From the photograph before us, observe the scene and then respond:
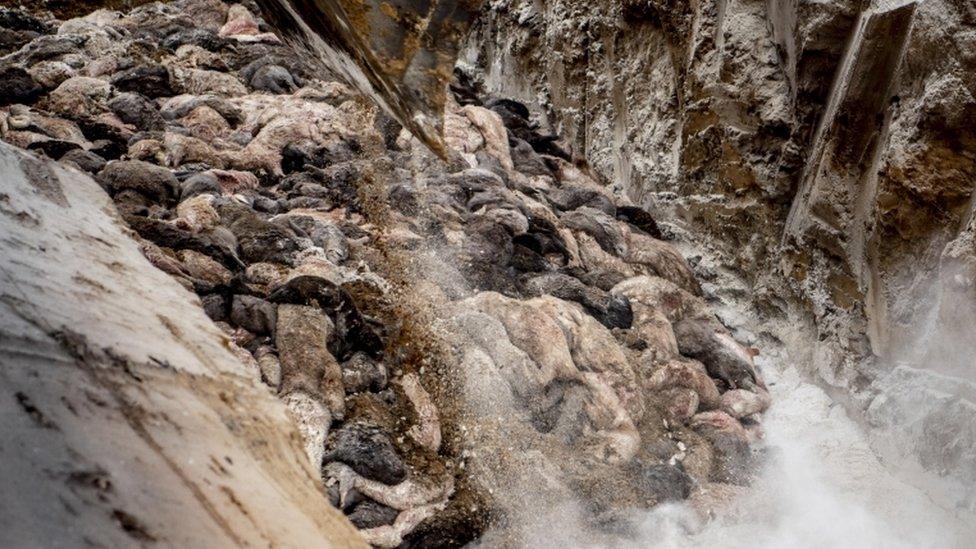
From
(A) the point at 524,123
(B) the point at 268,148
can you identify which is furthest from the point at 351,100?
(A) the point at 524,123

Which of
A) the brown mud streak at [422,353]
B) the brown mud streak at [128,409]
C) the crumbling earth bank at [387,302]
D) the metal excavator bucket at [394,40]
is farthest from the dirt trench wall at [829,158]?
the brown mud streak at [128,409]

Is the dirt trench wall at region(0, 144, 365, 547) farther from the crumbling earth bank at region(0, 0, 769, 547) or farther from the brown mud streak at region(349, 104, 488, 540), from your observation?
the brown mud streak at region(349, 104, 488, 540)

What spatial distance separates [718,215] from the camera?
6277 mm

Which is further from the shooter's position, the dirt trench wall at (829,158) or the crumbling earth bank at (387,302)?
the dirt trench wall at (829,158)

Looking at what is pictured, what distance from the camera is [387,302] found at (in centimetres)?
416

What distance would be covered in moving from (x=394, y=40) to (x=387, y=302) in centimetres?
231

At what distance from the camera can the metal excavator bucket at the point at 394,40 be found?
1987mm

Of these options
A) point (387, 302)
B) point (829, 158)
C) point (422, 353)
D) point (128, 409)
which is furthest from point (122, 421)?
point (829, 158)

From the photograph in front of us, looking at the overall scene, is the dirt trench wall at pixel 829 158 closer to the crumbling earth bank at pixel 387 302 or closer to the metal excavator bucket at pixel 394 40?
the crumbling earth bank at pixel 387 302

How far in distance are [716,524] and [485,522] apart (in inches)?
51.7

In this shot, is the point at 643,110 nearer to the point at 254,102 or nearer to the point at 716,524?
the point at 254,102

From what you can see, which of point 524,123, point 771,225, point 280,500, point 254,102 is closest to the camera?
point 280,500

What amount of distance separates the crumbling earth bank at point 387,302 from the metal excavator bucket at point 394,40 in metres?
0.91

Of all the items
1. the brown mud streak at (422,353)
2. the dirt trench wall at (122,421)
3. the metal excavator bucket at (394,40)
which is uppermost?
the metal excavator bucket at (394,40)
